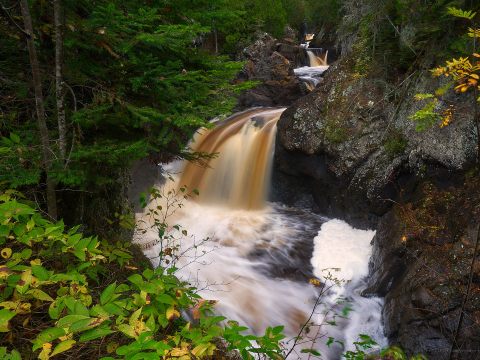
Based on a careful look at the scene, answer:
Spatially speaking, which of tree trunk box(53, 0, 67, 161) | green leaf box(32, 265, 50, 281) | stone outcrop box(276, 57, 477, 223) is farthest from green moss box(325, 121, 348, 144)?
green leaf box(32, 265, 50, 281)

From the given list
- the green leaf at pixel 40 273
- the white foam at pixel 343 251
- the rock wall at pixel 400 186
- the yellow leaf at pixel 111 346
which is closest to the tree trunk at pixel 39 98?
the green leaf at pixel 40 273

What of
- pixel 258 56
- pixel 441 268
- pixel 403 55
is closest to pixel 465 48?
pixel 403 55

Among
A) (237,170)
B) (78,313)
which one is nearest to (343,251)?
(237,170)

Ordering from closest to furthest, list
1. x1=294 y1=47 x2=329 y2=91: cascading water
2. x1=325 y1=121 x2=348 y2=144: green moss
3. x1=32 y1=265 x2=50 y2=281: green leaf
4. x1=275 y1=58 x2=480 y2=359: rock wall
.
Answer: x1=32 y1=265 x2=50 y2=281: green leaf < x1=275 y1=58 x2=480 y2=359: rock wall < x1=325 y1=121 x2=348 y2=144: green moss < x1=294 y1=47 x2=329 y2=91: cascading water

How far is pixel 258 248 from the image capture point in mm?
7094

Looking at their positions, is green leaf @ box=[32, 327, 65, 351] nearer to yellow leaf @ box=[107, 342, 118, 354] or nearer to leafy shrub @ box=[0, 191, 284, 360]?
leafy shrub @ box=[0, 191, 284, 360]

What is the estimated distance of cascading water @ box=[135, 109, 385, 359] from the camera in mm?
5215

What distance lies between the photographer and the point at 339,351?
4777mm

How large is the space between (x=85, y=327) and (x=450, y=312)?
436 centimetres

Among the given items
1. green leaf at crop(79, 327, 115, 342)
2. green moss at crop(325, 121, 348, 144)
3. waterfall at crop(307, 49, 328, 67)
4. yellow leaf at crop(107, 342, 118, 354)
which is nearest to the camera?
green leaf at crop(79, 327, 115, 342)

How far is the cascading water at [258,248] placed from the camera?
5215mm

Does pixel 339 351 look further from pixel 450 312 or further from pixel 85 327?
pixel 85 327

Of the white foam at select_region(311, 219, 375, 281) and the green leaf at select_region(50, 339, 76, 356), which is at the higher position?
the green leaf at select_region(50, 339, 76, 356)

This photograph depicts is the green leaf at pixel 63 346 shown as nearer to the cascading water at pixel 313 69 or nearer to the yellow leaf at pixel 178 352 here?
the yellow leaf at pixel 178 352
